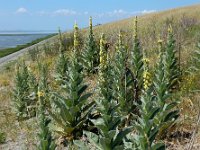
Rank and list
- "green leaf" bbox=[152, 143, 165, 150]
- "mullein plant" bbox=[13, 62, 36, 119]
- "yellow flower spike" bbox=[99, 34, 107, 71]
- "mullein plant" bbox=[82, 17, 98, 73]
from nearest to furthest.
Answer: "yellow flower spike" bbox=[99, 34, 107, 71], "green leaf" bbox=[152, 143, 165, 150], "mullein plant" bbox=[13, 62, 36, 119], "mullein plant" bbox=[82, 17, 98, 73]

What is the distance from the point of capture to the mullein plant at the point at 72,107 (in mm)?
8555

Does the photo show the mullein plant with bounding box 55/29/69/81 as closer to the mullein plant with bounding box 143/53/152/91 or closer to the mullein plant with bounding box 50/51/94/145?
the mullein plant with bounding box 50/51/94/145

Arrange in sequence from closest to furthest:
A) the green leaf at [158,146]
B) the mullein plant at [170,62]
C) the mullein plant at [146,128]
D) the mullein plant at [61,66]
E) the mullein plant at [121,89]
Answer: the mullein plant at [146,128] < the green leaf at [158,146] < the mullein plant at [121,89] < the mullein plant at [170,62] < the mullein plant at [61,66]

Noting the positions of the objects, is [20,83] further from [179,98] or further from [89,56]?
[179,98]

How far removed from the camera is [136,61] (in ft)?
37.9

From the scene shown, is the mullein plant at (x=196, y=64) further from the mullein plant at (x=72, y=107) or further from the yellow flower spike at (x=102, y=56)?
the yellow flower spike at (x=102, y=56)

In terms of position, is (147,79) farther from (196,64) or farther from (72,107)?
(196,64)

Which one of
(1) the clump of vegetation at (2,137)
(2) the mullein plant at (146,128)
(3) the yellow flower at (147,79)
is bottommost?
(1) the clump of vegetation at (2,137)

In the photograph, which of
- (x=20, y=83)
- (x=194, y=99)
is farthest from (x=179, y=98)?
(x=20, y=83)

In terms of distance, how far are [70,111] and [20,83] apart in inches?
189

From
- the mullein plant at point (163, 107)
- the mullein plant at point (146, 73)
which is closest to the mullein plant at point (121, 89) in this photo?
the mullein plant at point (163, 107)

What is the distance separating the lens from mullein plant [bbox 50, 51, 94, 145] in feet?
28.1

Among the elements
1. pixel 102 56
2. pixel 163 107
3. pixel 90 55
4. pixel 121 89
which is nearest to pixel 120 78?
pixel 121 89

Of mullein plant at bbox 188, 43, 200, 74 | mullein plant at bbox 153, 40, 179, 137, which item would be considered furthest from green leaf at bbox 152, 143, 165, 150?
mullein plant at bbox 188, 43, 200, 74
